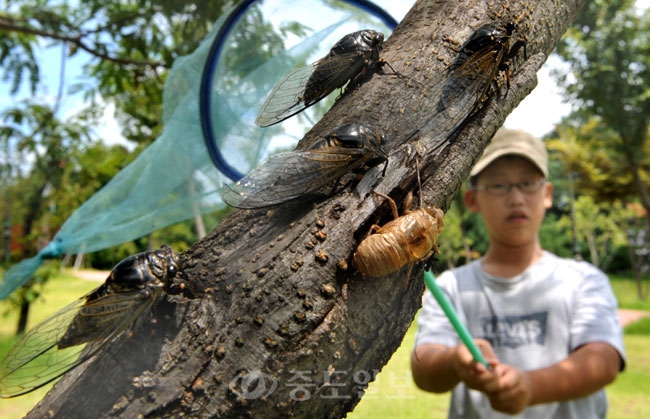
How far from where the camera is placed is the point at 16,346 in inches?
33.7

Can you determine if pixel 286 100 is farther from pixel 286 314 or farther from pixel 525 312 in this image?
pixel 525 312

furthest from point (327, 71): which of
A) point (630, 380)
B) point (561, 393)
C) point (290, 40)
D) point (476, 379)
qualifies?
point (630, 380)

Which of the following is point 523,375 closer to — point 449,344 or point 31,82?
point 449,344

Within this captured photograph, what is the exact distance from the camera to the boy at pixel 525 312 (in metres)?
1.84

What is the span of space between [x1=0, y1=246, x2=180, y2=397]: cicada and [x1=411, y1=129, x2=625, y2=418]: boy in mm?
1291

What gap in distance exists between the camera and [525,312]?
2.08 m

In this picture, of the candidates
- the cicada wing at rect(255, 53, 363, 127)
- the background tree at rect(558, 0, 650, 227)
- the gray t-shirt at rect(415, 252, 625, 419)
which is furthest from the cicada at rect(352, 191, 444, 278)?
the background tree at rect(558, 0, 650, 227)

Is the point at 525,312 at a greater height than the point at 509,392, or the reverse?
the point at 525,312

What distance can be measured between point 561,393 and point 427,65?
1.46 m

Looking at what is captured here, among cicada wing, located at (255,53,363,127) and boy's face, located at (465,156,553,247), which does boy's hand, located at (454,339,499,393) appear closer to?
boy's face, located at (465,156,553,247)

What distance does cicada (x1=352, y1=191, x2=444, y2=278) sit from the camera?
65 cm

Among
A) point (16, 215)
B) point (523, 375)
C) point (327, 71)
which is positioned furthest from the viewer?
point (16, 215)

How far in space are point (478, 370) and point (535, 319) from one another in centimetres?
65

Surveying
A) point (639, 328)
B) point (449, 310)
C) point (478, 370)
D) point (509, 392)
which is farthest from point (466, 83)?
point (639, 328)
